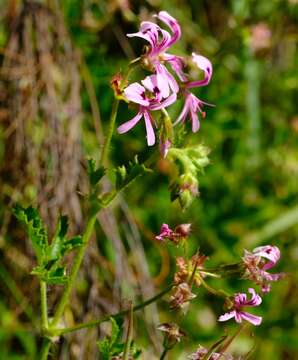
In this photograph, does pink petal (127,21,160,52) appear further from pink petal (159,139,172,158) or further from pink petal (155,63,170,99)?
pink petal (159,139,172,158)

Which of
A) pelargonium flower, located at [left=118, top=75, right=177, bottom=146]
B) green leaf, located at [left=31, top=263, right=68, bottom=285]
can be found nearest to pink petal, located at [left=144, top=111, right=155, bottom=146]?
pelargonium flower, located at [left=118, top=75, right=177, bottom=146]

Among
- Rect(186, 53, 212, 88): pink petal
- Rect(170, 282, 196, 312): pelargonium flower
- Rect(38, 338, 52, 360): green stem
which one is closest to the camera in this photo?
Rect(170, 282, 196, 312): pelargonium flower

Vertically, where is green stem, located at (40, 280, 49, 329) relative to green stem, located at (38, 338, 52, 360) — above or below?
above

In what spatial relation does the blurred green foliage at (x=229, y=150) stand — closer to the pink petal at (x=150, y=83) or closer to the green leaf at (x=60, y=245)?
the green leaf at (x=60, y=245)

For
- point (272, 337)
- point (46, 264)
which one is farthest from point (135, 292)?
point (46, 264)

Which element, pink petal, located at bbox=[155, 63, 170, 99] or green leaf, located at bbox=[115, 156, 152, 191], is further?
green leaf, located at bbox=[115, 156, 152, 191]

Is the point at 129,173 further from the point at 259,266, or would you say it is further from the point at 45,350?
the point at 45,350

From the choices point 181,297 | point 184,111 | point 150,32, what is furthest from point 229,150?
point 181,297
